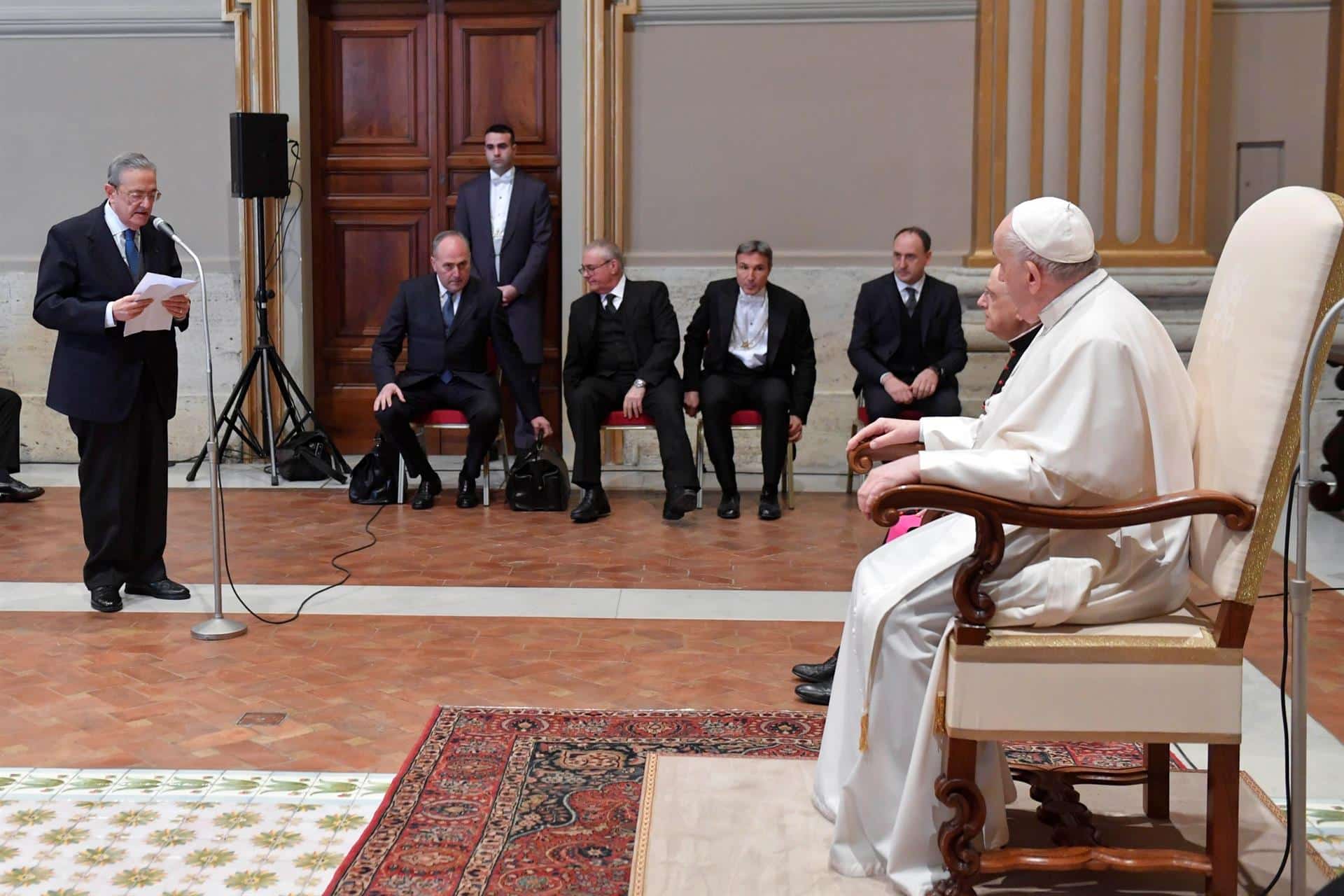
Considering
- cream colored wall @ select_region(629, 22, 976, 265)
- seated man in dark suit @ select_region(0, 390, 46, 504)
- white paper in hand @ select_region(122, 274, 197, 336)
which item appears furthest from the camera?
cream colored wall @ select_region(629, 22, 976, 265)

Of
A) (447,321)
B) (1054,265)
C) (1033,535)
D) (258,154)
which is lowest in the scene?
(1033,535)

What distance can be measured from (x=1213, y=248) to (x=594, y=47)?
3474 millimetres

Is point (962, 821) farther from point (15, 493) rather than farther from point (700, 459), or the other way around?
point (15, 493)

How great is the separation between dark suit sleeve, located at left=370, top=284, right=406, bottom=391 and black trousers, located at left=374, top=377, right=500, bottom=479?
0.13m

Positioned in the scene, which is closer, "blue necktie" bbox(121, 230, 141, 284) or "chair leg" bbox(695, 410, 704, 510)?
"blue necktie" bbox(121, 230, 141, 284)

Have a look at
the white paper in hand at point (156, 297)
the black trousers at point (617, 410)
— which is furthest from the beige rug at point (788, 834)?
the black trousers at point (617, 410)

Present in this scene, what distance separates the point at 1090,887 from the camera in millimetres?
2818

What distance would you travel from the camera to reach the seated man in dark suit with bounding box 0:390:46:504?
23.4 feet

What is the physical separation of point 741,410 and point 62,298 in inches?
128

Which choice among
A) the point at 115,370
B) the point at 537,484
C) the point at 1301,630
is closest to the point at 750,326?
the point at 537,484

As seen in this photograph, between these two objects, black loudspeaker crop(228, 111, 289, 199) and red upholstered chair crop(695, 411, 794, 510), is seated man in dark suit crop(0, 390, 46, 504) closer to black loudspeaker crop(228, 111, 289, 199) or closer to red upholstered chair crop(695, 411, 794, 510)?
black loudspeaker crop(228, 111, 289, 199)

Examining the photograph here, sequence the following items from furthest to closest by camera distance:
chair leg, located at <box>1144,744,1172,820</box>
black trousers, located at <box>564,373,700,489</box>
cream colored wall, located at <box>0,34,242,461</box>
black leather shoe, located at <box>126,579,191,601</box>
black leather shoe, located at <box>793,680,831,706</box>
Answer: cream colored wall, located at <box>0,34,242,461</box> → black trousers, located at <box>564,373,700,489</box> → black leather shoe, located at <box>126,579,191,601</box> → black leather shoe, located at <box>793,680,831,706</box> → chair leg, located at <box>1144,744,1172,820</box>

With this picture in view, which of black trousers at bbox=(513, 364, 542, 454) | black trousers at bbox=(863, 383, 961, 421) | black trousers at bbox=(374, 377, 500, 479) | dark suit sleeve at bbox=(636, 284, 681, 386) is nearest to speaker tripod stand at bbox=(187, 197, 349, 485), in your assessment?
black trousers at bbox=(374, 377, 500, 479)

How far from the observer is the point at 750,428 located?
7.29 metres
